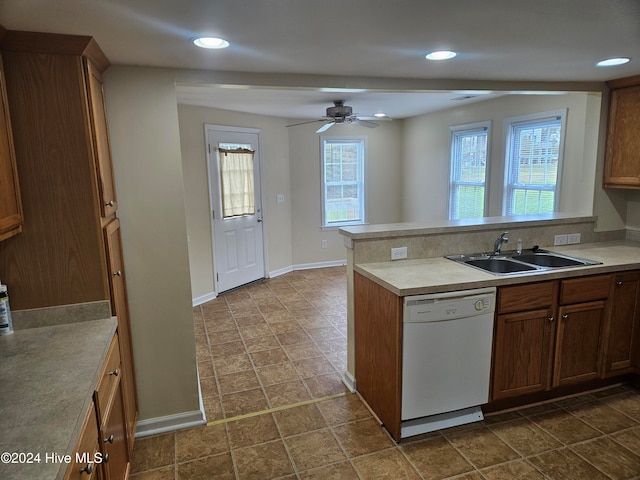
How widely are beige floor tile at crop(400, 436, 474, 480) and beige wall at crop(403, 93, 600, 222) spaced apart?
7.83 ft

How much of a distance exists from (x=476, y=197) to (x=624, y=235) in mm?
1948

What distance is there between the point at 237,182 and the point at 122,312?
343 cm

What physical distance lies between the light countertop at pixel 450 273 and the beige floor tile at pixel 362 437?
0.92 metres

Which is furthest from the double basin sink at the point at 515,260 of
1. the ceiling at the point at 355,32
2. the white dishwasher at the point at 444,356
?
the ceiling at the point at 355,32

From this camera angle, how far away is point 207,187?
5086mm

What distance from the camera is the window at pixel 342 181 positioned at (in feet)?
21.8

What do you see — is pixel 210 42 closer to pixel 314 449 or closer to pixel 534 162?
pixel 314 449

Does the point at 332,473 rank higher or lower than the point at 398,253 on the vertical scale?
lower

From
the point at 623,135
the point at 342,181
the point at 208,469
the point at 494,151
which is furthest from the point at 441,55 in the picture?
the point at 342,181

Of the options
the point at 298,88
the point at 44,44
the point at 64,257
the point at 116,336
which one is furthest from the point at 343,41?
the point at 116,336

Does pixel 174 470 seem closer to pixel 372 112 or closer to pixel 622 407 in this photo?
pixel 622 407

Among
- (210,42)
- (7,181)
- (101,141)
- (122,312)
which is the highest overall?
(210,42)

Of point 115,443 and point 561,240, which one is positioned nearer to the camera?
point 115,443

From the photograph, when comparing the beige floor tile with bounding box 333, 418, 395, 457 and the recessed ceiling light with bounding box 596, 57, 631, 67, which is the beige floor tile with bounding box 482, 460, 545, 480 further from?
the recessed ceiling light with bounding box 596, 57, 631, 67
